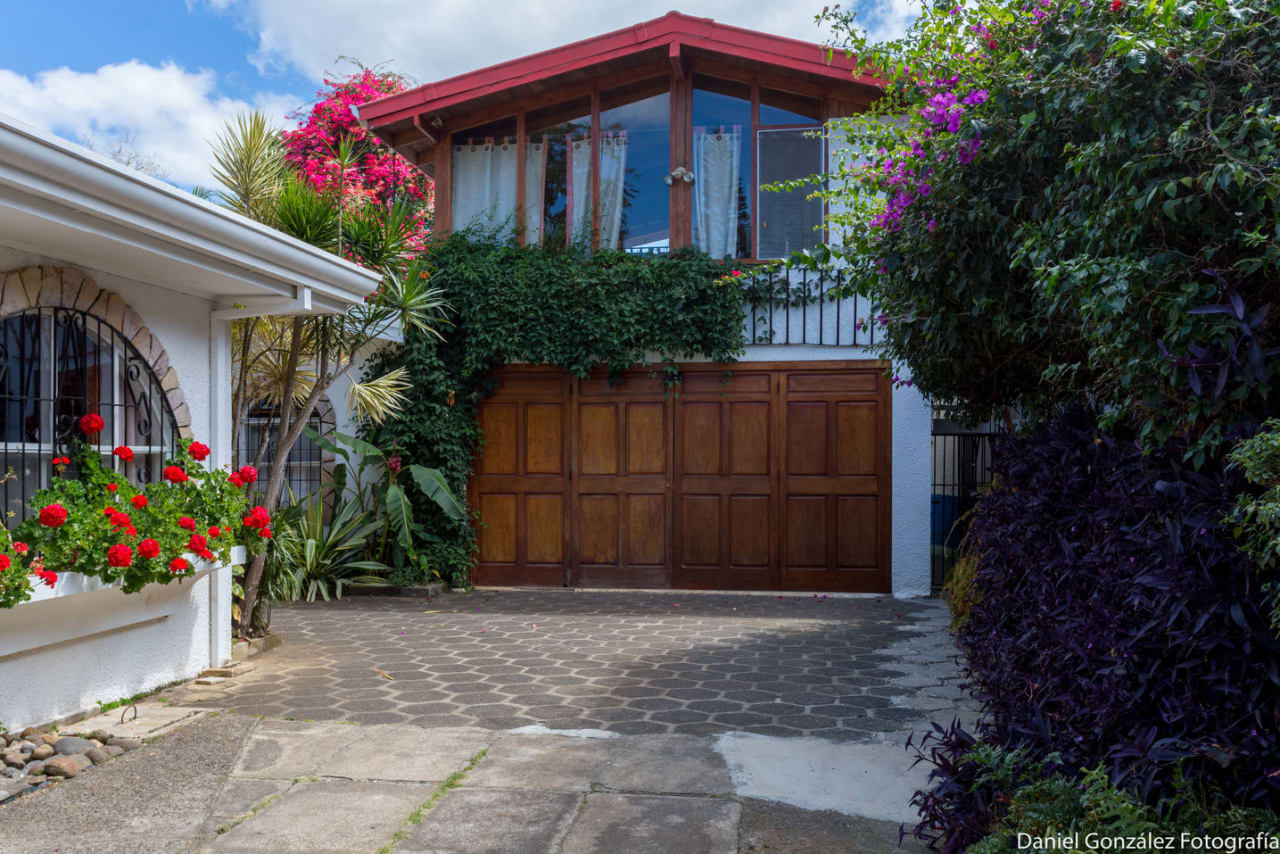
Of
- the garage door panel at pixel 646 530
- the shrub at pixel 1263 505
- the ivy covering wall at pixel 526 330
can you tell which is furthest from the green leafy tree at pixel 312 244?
the shrub at pixel 1263 505

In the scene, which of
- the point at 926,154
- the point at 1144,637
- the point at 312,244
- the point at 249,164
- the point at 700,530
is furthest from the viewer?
the point at 700,530

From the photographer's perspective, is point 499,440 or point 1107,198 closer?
point 1107,198

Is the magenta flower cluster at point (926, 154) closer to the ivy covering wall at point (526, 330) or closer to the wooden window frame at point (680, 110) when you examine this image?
the ivy covering wall at point (526, 330)

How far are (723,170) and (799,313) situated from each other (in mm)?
1826

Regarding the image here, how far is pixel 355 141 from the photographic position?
15500 mm

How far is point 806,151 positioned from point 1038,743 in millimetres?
8442

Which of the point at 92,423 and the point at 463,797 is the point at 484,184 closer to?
the point at 92,423

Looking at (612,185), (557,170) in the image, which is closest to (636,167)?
(612,185)

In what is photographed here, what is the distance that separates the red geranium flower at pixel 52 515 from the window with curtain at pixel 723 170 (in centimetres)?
732

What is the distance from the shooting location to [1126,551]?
9.27 ft

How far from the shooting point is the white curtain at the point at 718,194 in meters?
10.6

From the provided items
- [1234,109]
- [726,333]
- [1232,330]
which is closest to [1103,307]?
[1232,330]

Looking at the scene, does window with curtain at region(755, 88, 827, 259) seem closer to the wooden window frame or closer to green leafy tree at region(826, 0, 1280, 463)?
the wooden window frame

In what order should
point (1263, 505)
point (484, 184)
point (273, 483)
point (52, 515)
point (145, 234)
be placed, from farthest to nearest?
point (484, 184) → point (273, 483) → point (145, 234) → point (52, 515) → point (1263, 505)
